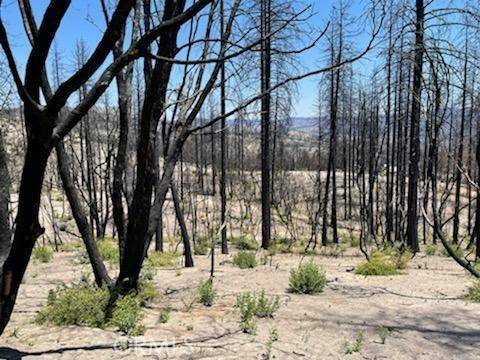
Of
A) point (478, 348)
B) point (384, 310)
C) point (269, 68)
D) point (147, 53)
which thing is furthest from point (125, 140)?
point (269, 68)

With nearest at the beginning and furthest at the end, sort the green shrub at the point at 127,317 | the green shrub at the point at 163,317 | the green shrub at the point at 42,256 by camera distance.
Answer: the green shrub at the point at 127,317 → the green shrub at the point at 163,317 → the green shrub at the point at 42,256

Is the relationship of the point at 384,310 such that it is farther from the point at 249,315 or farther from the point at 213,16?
the point at 213,16

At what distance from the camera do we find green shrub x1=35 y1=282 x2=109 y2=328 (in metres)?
4.32

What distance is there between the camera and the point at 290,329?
4.55 metres

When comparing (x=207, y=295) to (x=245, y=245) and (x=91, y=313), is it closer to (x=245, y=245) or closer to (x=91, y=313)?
(x=91, y=313)

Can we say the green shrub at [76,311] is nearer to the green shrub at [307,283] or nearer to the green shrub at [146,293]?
the green shrub at [146,293]

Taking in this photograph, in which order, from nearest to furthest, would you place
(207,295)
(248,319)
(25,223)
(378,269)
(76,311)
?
1. (25,223)
2. (76,311)
3. (248,319)
4. (207,295)
5. (378,269)

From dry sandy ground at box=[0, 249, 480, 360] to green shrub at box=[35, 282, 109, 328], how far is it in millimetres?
136

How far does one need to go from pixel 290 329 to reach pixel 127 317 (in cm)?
169

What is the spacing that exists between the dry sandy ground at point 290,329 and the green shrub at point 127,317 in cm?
11

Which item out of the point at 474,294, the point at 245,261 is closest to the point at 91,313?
the point at 474,294

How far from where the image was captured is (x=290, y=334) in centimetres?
438

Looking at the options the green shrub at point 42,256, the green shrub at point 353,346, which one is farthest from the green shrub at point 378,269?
the green shrub at point 42,256

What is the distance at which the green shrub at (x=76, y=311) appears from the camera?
4.32 m
